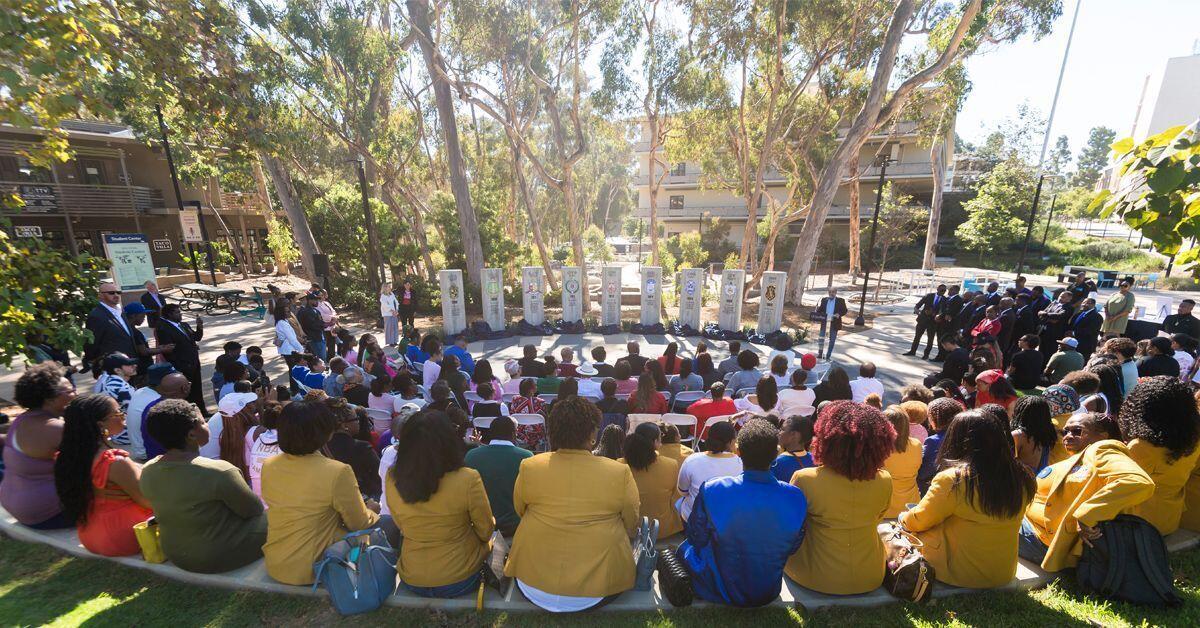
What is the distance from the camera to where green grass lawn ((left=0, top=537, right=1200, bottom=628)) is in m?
2.77

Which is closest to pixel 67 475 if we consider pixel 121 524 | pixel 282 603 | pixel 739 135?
pixel 121 524

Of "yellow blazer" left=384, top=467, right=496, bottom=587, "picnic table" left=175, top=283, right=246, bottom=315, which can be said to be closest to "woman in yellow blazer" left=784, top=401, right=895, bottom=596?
"yellow blazer" left=384, top=467, right=496, bottom=587

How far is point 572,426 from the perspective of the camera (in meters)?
2.64

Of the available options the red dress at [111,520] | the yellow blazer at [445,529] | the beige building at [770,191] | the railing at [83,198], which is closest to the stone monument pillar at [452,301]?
the red dress at [111,520]

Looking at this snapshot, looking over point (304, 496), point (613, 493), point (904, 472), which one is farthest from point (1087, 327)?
point (304, 496)

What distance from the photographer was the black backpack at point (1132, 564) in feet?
9.00

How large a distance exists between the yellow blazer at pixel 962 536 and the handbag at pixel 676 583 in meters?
1.45

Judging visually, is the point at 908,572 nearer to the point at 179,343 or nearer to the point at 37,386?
the point at 37,386

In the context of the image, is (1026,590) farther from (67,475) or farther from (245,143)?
(245,143)

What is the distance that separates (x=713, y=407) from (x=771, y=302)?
318 inches

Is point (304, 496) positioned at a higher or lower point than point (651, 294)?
higher

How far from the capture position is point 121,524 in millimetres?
3230

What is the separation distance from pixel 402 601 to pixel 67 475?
2333mm

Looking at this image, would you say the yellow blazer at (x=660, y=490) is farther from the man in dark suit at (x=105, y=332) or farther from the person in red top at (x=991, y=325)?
the person in red top at (x=991, y=325)
